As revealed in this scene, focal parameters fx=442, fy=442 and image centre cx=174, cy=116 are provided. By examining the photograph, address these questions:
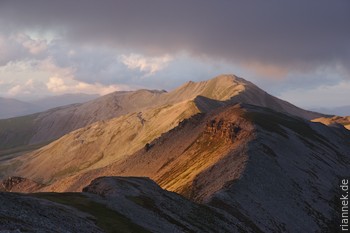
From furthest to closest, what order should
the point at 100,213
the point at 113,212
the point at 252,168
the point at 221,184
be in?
the point at 252,168 < the point at 221,184 < the point at 113,212 < the point at 100,213

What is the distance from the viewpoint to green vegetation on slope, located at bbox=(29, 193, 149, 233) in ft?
181

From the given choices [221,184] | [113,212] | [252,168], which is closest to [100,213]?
[113,212]

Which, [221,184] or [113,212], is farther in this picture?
[221,184]

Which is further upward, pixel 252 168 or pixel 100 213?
pixel 252 168

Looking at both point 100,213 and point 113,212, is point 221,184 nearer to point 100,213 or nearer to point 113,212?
point 113,212

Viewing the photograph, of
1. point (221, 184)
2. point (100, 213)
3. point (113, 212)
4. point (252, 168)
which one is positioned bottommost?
point (113, 212)

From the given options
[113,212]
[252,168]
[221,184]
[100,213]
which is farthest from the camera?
[252,168]

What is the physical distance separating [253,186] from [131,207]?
38954 mm

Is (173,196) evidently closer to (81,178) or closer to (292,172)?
(292,172)

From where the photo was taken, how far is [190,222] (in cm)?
6925

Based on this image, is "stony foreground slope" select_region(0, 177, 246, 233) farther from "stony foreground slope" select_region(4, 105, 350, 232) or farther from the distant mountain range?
"stony foreground slope" select_region(4, 105, 350, 232)

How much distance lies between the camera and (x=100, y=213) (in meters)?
60.4

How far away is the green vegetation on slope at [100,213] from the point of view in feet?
181

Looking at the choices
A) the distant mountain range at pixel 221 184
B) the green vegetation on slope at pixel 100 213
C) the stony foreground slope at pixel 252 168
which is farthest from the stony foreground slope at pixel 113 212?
the stony foreground slope at pixel 252 168
